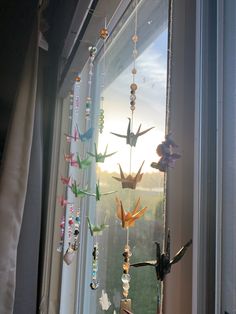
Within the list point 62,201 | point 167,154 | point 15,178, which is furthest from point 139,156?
point 62,201

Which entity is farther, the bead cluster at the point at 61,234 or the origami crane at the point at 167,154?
the bead cluster at the point at 61,234

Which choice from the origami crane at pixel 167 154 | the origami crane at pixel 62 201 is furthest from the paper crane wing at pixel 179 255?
the origami crane at pixel 62 201

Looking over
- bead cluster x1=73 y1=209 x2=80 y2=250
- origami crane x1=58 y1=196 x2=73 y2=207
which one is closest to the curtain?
bead cluster x1=73 y1=209 x2=80 y2=250

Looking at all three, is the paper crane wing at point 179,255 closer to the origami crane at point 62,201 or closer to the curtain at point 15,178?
the curtain at point 15,178

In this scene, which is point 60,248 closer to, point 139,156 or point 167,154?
point 139,156

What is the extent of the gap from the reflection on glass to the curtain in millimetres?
216

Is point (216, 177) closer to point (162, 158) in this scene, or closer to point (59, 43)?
point (162, 158)

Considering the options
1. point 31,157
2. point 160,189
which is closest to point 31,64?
point 31,157

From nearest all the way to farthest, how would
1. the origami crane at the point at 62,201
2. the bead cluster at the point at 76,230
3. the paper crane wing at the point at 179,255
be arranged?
the paper crane wing at the point at 179,255
the bead cluster at the point at 76,230
the origami crane at the point at 62,201

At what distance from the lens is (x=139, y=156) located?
1.92 feet

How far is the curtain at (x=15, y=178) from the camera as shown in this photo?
0.64 meters

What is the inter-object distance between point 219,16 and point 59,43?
→ 676mm

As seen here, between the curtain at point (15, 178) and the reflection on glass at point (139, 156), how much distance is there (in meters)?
0.22

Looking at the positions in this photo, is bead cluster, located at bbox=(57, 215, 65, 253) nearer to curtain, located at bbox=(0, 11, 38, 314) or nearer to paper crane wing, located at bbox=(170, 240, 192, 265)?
curtain, located at bbox=(0, 11, 38, 314)
